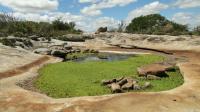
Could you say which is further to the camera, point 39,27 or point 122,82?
point 39,27

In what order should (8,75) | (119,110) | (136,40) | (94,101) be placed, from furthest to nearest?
1. (136,40)
2. (8,75)
3. (94,101)
4. (119,110)

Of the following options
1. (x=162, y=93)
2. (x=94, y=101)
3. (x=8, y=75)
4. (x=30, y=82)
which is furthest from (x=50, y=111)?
(x=8, y=75)

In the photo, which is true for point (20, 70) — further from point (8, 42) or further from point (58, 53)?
point (8, 42)

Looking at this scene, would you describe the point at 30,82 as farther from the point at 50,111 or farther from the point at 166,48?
the point at 166,48

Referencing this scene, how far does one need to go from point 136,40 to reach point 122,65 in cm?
2776

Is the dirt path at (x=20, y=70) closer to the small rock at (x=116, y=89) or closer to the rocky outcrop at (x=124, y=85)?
the rocky outcrop at (x=124, y=85)

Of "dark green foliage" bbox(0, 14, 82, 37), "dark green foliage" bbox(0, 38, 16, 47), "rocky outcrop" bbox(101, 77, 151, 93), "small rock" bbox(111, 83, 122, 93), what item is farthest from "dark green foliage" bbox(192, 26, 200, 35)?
"small rock" bbox(111, 83, 122, 93)

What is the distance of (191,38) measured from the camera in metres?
46.8

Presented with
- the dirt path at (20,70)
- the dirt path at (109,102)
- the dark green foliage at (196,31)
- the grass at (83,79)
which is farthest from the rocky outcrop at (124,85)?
the dark green foliage at (196,31)

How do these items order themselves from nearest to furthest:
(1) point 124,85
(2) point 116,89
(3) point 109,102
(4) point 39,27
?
(3) point 109,102, (2) point 116,89, (1) point 124,85, (4) point 39,27

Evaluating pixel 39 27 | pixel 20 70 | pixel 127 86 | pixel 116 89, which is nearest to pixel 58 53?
pixel 20 70

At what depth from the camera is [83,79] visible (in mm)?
20797

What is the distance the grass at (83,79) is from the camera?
692 inches

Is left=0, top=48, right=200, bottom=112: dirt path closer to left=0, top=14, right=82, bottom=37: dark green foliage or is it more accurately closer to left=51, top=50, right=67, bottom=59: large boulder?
left=51, top=50, right=67, bottom=59: large boulder
